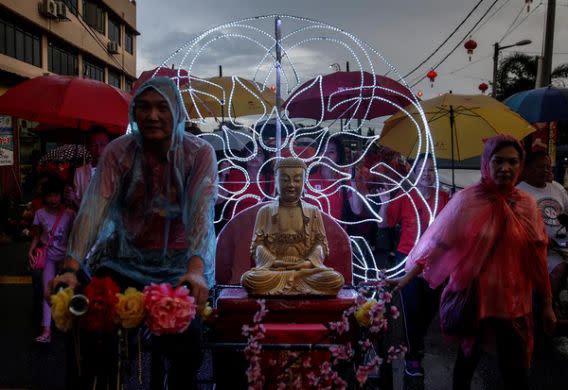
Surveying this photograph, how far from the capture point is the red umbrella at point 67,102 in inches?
224

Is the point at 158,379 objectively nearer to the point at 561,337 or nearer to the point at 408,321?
the point at 408,321

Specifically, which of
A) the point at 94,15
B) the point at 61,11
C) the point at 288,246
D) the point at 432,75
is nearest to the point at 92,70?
the point at 94,15

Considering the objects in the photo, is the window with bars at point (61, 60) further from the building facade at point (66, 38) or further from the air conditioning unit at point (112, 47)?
the air conditioning unit at point (112, 47)

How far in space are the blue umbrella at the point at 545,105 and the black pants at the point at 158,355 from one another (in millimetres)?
6672

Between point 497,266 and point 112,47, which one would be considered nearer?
point 497,266

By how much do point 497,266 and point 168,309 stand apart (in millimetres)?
2201

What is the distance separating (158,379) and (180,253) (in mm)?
627

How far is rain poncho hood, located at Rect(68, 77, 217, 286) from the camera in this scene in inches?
109

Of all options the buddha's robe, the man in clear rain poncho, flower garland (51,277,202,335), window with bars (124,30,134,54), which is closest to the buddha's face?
the buddha's robe

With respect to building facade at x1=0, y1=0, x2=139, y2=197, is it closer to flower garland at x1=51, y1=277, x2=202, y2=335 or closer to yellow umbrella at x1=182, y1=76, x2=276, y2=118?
yellow umbrella at x1=182, y1=76, x2=276, y2=118

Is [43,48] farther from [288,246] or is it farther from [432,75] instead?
[288,246]

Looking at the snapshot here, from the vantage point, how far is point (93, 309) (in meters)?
2.31

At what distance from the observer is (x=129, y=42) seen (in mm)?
37438

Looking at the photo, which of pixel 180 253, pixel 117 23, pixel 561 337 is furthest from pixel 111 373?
pixel 117 23
